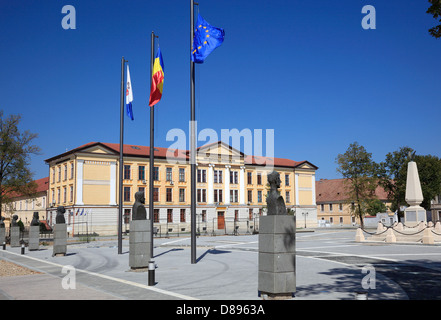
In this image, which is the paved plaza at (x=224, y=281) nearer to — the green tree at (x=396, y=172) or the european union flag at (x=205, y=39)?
the european union flag at (x=205, y=39)

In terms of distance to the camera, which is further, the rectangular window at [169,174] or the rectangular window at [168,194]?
the rectangular window at [169,174]

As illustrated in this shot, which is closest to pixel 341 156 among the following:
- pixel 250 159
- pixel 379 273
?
pixel 250 159

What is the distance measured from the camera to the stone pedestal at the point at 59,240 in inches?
855

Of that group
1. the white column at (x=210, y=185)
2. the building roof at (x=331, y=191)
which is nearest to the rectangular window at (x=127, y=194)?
the white column at (x=210, y=185)

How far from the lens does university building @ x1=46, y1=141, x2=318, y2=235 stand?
55219 mm

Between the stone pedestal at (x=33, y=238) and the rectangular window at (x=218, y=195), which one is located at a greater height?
the rectangular window at (x=218, y=195)

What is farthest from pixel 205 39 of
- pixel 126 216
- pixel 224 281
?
pixel 126 216

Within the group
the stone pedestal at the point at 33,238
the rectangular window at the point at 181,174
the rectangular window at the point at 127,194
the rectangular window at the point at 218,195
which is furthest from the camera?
the rectangular window at the point at 218,195

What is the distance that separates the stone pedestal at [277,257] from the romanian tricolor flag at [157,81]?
1025cm

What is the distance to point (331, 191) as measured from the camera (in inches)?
3772

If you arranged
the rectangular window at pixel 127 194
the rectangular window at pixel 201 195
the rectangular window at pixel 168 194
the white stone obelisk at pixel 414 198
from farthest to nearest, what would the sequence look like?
the rectangular window at pixel 201 195
the rectangular window at pixel 168 194
the rectangular window at pixel 127 194
the white stone obelisk at pixel 414 198

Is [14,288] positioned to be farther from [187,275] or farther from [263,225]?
[263,225]

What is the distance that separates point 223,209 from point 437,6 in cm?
5888

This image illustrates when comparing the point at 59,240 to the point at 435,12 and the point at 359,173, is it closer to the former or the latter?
the point at 435,12
